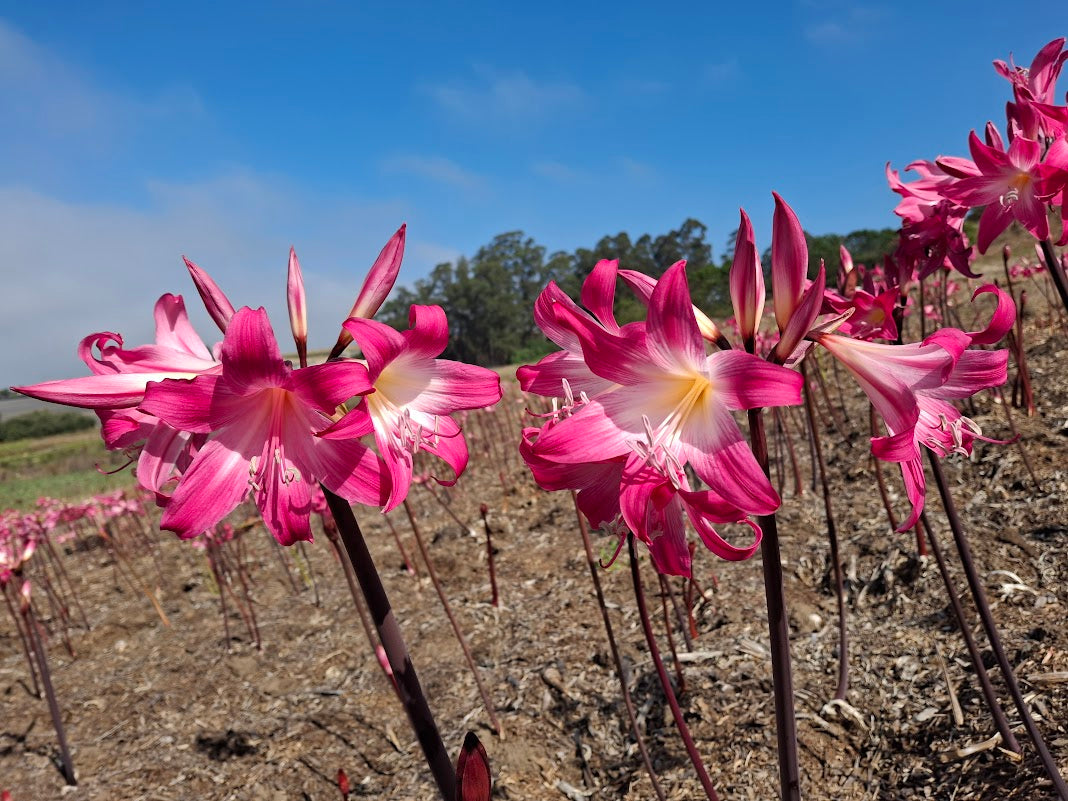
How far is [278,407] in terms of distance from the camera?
1362 millimetres

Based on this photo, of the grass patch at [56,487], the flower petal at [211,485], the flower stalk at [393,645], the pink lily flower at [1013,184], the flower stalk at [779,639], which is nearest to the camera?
the flower stalk at [779,639]

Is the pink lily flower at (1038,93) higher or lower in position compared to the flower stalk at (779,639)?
higher

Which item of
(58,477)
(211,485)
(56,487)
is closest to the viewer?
(211,485)

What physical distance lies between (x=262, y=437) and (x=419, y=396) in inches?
13.2

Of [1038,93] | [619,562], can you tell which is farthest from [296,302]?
[619,562]

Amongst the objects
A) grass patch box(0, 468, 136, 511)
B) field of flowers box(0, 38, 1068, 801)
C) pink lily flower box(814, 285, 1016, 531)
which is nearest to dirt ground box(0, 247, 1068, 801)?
field of flowers box(0, 38, 1068, 801)

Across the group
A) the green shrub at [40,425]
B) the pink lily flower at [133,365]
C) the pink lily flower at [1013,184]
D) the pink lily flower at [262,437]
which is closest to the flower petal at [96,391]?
the pink lily flower at [133,365]

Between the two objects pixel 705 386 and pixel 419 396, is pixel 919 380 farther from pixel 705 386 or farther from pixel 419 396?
pixel 419 396

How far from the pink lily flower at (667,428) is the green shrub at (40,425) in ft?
209

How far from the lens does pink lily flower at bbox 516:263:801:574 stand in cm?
102

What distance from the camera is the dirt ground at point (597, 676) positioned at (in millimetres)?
2498

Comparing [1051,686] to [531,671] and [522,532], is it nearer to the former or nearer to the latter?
[531,671]

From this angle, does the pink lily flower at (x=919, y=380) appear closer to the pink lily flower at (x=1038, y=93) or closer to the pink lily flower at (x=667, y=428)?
the pink lily flower at (x=667, y=428)

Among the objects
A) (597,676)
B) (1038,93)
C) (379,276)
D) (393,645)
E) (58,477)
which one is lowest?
(58,477)
